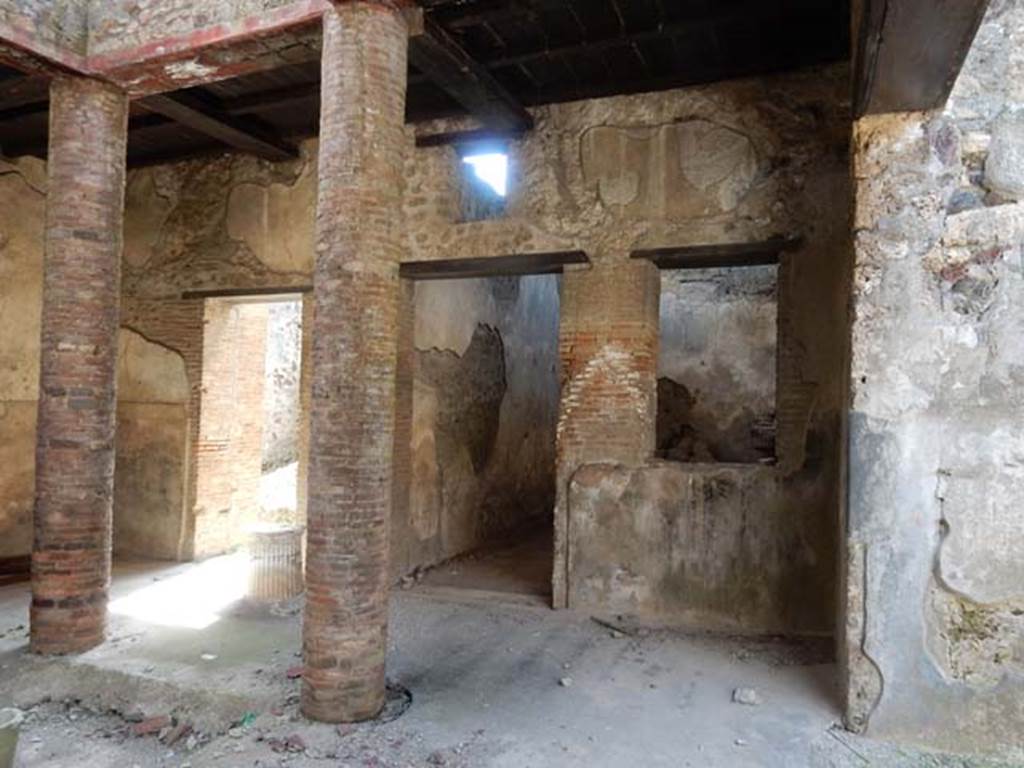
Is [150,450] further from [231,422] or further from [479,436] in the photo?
[479,436]

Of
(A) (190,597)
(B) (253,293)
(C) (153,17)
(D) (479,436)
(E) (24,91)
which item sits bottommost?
(A) (190,597)

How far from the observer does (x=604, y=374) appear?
19.2 ft

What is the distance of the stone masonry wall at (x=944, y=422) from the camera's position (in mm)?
3562

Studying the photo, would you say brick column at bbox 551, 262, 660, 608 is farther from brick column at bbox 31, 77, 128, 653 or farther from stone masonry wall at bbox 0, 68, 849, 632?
brick column at bbox 31, 77, 128, 653

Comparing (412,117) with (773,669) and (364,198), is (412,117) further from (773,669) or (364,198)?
(773,669)

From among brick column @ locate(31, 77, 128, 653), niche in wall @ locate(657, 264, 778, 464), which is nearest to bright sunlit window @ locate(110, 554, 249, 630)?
brick column @ locate(31, 77, 128, 653)

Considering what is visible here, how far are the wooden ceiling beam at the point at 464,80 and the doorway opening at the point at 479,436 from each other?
1.74 metres

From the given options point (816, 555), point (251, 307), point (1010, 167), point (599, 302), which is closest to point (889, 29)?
point (1010, 167)

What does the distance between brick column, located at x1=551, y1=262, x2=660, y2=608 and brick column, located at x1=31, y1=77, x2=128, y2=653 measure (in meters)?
3.35

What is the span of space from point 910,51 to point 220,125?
5.24 m

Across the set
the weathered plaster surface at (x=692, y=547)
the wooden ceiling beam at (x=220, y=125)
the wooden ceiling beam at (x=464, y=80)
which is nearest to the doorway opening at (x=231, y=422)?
the wooden ceiling beam at (x=220, y=125)

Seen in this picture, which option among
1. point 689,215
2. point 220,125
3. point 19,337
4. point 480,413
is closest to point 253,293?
point 220,125

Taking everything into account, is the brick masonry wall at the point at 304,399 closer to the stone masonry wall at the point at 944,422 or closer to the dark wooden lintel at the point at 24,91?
the dark wooden lintel at the point at 24,91

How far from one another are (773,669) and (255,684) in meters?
3.18
